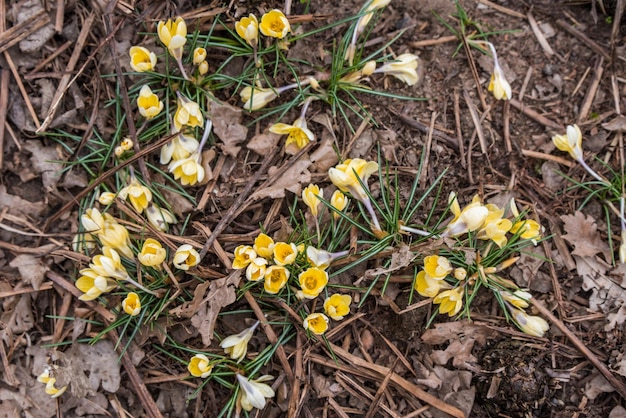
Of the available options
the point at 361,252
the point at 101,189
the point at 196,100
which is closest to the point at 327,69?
the point at 196,100

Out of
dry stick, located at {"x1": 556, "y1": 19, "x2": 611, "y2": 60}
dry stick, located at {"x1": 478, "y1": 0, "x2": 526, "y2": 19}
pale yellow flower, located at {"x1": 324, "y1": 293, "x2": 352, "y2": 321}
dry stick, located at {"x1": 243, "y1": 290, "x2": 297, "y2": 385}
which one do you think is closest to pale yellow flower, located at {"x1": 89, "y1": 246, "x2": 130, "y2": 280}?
dry stick, located at {"x1": 243, "y1": 290, "x2": 297, "y2": 385}

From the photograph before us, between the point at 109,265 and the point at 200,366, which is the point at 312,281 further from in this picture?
the point at 109,265

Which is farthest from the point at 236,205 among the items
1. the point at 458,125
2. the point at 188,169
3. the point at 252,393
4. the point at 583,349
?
the point at 583,349

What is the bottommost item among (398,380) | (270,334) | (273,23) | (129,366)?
(398,380)

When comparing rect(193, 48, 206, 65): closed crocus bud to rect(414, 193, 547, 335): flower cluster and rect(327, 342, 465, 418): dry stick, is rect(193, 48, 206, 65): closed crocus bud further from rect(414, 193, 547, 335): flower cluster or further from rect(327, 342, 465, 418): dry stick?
rect(327, 342, 465, 418): dry stick

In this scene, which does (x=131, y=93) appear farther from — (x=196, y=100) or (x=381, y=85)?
(x=381, y=85)

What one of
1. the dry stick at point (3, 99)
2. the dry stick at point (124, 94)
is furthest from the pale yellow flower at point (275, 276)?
the dry stick at point (3, 99)
